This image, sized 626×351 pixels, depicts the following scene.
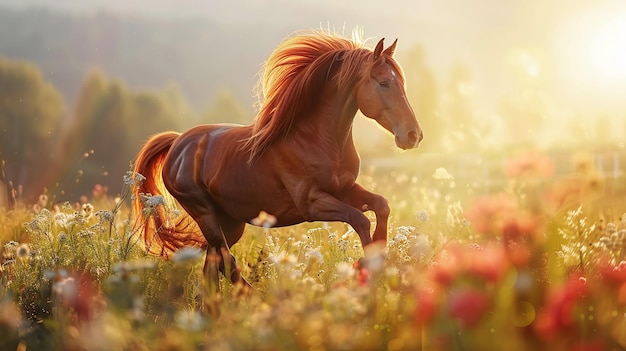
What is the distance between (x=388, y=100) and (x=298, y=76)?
79 cm

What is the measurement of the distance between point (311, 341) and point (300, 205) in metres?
2.65

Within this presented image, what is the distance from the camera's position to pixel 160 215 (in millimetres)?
7422

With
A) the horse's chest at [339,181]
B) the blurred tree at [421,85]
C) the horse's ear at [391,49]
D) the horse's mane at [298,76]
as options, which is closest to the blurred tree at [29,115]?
the blurred tree at [421,85]

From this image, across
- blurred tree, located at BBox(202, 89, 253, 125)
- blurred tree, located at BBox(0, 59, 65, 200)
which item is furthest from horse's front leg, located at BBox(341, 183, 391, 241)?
blurred tree, located at BBox(202, 89, 253, 125)

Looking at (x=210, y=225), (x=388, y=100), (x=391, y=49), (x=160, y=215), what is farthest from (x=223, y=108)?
(x=388, y=100)

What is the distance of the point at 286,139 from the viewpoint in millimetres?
5719

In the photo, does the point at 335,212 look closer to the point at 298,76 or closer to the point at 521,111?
the point at 298,76

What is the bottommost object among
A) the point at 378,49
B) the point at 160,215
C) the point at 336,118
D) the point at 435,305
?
the point at 160,215

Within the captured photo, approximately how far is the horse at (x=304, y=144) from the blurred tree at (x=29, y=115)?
138ft

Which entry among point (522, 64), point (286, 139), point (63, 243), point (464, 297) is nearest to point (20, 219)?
point (63, 243)

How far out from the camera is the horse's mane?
18.3 feet

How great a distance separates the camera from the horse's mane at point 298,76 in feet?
18.3

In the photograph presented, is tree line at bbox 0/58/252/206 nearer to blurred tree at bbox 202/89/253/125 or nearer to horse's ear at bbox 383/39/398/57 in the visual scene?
blurred tree at bbox 202/89/253/125

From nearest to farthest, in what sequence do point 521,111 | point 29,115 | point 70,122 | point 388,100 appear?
point 388,100 < point 29,115 < point 70,122 < point 521,111
